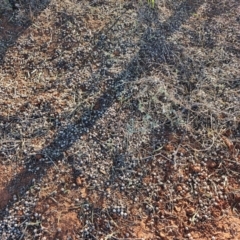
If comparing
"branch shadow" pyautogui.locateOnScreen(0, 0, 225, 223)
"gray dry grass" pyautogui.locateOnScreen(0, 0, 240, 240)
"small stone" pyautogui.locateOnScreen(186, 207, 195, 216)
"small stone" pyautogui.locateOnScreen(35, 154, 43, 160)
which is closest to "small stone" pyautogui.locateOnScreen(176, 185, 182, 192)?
"gray dry grass" pyautogui.locateOnScreen(0, 0, 240, 240)

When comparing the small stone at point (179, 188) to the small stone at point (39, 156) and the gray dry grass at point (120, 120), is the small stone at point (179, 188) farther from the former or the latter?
the small stone at point (39, 156)

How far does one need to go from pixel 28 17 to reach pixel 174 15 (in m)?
1.27

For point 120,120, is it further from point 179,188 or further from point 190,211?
point 190,211

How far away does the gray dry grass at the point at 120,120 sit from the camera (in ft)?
7.00

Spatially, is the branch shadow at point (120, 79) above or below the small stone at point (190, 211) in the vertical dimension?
above

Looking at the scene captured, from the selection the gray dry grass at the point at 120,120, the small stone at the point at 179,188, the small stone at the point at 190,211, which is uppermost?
the gray dry grass at the point at 120,120

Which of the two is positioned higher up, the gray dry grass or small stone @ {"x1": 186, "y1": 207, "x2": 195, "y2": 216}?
the gray dry grass

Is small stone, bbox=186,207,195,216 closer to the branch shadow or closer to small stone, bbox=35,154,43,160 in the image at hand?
the branch shadow

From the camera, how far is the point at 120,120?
2.46 meters

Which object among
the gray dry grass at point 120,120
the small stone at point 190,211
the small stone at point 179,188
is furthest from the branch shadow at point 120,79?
the small stone at point 190,211

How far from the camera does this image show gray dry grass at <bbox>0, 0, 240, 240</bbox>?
213cm

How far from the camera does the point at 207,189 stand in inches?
87.5

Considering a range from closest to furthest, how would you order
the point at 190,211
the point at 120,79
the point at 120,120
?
the point at 190,211, the point at 120,120, the point at 120,79

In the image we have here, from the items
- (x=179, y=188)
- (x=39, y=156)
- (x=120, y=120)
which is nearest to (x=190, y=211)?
(x=179, y=188)
